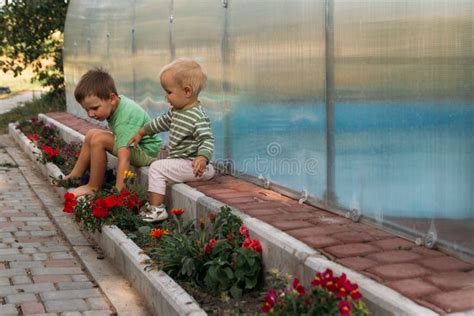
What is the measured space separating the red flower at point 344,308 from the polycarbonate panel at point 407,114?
3.35 feet

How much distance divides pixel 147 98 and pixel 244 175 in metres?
3.40

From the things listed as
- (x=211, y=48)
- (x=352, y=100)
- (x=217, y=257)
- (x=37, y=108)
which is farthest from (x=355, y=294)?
(x=37, y=108)

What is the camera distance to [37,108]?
17.5 m

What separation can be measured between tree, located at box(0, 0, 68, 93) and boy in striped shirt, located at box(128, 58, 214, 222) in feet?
37.3

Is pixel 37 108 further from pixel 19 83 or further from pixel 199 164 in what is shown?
pixel 19 83

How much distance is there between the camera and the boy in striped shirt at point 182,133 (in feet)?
19.8

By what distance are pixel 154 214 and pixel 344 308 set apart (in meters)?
3.03

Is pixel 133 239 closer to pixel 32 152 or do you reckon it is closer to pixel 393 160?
pixel 393 160

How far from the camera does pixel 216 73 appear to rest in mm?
7133

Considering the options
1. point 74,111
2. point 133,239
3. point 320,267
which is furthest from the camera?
point 74,111

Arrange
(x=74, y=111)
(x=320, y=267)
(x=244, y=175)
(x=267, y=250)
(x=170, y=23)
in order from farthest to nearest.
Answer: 1. (x=74, y=111)
2. (x=170, y=23)
3. (x=244, y=175)
4. (x=267, y=250)
5. (x=320, y=267)

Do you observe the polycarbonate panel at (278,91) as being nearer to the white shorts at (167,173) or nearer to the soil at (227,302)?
the white shorts at (167,173)

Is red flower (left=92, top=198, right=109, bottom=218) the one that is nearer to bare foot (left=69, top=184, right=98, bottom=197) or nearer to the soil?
bare foot (left=69, top=184, right=98, bottom=197)

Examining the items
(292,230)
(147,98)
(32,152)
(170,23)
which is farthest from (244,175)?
(32,152)
